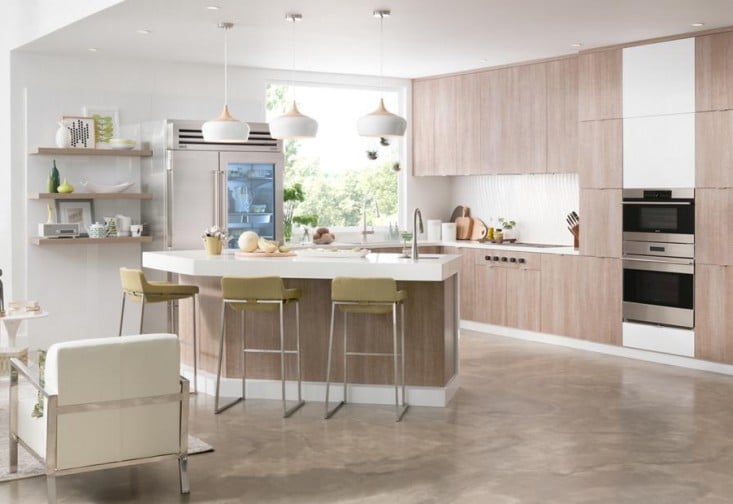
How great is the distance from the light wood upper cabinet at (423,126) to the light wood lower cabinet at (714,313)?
3.74m

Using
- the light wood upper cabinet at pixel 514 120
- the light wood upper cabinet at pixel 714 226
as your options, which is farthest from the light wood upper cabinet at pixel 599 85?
the light wood upper cabinet at pixel 714 226

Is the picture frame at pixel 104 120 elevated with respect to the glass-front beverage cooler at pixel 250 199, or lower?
elevated

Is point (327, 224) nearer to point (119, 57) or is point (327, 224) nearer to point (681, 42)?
point (119, 57)

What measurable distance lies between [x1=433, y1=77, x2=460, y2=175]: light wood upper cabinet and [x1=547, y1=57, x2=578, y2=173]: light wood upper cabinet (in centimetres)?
134

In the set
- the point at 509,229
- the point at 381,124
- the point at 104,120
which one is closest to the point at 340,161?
the point at 509,229

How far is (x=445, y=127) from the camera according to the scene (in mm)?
10375

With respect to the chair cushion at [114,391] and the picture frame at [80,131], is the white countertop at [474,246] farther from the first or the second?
the chair cushion at [114,391]

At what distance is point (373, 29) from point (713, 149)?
2936 millimetres

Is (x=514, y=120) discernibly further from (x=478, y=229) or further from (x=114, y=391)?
(x=114, y=391)

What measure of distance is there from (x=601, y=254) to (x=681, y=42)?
78.1 inches

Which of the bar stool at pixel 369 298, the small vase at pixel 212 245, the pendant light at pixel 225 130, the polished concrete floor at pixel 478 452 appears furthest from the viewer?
the small vase at pixel 212 245

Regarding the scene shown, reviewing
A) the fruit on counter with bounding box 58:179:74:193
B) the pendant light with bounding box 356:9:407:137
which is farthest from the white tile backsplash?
the fruit on counter with bounding box 58:179:74:193

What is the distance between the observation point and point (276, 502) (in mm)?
4547

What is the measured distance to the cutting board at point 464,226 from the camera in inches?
423
